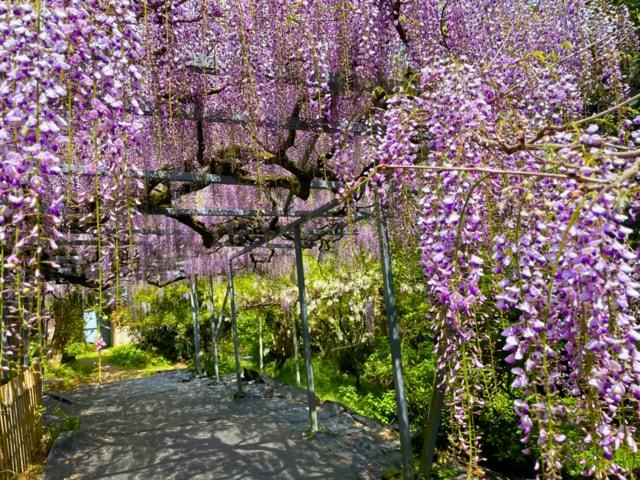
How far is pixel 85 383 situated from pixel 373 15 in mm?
9574

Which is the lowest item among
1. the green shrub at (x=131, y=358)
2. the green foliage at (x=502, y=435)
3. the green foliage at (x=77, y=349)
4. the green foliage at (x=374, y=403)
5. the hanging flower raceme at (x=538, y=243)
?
the green shrub at (x=131, y=358)

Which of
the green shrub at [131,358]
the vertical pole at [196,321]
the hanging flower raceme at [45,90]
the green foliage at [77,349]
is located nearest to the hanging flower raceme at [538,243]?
the hanging flower raceme at [45,90]

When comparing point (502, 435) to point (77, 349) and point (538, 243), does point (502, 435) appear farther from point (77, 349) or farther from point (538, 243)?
point (77, 349)

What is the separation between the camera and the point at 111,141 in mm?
1739

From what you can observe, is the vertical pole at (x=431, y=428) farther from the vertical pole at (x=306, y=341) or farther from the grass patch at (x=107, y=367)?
the grass patch at (x=107, y=367)

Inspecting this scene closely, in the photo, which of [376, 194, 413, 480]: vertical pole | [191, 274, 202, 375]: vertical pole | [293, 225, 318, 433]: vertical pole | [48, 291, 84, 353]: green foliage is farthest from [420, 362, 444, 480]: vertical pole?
[48, 291, 84, 353]: green foliage

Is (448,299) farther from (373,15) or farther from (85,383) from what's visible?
(85,383)

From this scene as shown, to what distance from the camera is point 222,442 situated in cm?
Answer: 481

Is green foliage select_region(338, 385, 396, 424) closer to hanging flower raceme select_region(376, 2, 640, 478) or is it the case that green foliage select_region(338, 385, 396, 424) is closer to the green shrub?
hanging flower raceme select_region(376, 2, 640, 478)

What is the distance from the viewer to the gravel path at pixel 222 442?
4039 millimetres

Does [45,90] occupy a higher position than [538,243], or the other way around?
[45,90]

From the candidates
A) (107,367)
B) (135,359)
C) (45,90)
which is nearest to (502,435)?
(45,90)

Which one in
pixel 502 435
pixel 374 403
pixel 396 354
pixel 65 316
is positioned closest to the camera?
pixel 396 354

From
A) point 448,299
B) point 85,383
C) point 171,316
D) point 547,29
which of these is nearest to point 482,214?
point 448,299
